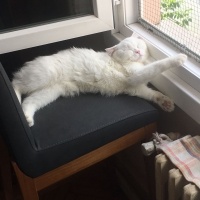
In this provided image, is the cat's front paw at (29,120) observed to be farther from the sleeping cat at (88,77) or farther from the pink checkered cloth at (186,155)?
the pink checkered cloth at (186,155)

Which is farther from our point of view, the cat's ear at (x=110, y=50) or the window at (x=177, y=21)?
the cat's ear at (x=110, y=50)

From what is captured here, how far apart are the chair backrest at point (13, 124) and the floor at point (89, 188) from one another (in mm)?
665

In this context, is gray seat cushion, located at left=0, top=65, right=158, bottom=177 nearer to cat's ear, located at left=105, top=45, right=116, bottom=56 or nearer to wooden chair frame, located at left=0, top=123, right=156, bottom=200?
wooden chair frame, located at left=0, top=123, right=156, bottom=200

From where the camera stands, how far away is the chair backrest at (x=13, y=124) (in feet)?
2.94

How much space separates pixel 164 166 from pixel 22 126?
1.51 ft

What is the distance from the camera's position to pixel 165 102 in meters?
1.16

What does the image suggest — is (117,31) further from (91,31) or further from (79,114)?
(79,114)

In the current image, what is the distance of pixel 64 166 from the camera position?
1.06 meters

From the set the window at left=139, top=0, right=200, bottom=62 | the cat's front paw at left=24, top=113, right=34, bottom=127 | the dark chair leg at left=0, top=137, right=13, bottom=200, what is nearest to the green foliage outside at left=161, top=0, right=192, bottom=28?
the window at left=139, top=0, right=200, bottom=62

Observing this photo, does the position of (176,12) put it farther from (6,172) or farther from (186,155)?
(6,172)

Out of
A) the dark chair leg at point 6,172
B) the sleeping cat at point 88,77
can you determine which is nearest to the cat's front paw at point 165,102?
the sleeping cat at point 88,77

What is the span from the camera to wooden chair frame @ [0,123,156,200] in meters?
1.05

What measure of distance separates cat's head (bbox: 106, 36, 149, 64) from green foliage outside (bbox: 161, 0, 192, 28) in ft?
0.52

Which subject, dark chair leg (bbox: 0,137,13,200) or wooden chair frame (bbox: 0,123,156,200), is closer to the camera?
wooden chair frame (bbox: 0,123,156,200)
